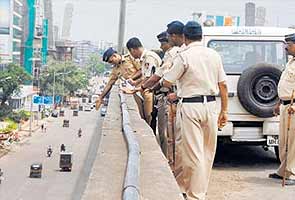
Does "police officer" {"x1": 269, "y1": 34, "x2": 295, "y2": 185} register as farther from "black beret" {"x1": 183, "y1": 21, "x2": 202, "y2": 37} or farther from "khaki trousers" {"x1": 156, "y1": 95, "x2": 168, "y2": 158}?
"black beret" {"x1": 183, "y1": 21, "x2": 202, "y2": 37}

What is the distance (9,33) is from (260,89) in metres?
69.8

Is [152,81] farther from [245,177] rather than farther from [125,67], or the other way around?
[125,67]

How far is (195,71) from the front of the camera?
4.61 metres

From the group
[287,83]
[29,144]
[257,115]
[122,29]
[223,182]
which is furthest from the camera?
[29,144]

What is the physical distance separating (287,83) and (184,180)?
5.30ft

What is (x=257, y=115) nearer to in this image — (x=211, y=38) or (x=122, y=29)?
(x=211, y=38)

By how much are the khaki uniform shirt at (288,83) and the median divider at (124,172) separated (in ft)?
4.31

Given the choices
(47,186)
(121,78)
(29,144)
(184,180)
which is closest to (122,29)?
(121,78)

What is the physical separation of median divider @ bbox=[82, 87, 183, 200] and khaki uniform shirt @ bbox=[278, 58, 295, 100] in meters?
1.31

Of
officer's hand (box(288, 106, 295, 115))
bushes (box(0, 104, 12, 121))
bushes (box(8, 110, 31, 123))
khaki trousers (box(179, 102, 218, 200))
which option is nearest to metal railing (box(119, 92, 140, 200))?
khaki trousers (box(179, 102, 218, 200))

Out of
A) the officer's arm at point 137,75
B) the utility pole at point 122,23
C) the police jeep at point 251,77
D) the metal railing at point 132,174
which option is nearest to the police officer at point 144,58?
the officer's arm at point 137,75

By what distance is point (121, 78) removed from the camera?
7.91m

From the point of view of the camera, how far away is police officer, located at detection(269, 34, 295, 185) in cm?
589

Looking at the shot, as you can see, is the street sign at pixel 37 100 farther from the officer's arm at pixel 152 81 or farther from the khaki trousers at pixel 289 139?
the officer's arm at pixel 152 81
